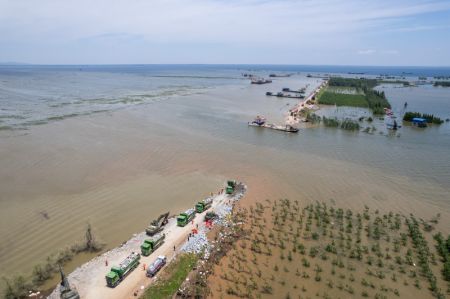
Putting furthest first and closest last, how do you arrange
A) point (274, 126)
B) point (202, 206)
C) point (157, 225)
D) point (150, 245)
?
point (274, 126) → point (202, 206) → point (157, 225) → point (150, 245)

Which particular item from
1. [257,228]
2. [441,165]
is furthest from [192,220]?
[441,165]

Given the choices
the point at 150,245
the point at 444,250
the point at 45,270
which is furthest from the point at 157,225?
the point at 444,250

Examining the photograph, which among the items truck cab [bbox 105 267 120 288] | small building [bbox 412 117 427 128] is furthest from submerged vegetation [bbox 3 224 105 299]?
small building [bbox 412 117 427 128]

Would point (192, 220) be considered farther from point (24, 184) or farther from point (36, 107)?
point (36, 107)

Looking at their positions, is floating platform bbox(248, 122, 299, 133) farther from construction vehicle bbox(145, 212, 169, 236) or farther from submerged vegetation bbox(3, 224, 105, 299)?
submerged vegetation bbox(3, 224, 105, 299)

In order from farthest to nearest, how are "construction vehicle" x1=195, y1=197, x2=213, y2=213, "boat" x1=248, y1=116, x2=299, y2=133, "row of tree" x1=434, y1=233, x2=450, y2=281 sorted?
"boat" x1=248, y1=116, x2=299, y2=133
"construction vehicle" x1=195, y1=197, x2=213, y2=213
"row of tree" x1=434, y1=233, x2=450, y2=281

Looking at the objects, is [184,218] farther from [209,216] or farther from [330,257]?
[330,257]
